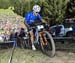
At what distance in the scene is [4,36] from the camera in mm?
10273

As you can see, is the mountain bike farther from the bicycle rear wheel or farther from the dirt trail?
the dirt trail

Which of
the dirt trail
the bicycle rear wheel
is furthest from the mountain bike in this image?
the dirt trail

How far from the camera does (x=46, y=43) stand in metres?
9.41

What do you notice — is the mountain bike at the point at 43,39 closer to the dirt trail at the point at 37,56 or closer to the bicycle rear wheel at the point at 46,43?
the bicycle rear wheel at the point at 46,43

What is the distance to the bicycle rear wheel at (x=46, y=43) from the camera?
921cm

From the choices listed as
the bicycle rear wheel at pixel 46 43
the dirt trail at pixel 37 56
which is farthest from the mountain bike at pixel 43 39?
the dirt trail at pixel 37 56

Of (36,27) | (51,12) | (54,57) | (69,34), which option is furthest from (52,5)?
(54,57)

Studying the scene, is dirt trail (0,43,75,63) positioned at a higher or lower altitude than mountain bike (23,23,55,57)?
lower

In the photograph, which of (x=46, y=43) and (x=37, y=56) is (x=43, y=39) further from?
(x=37, y=56)

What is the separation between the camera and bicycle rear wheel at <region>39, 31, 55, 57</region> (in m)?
9.21

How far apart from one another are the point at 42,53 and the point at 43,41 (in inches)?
15.6

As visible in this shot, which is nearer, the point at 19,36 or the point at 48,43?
the point at 48,43

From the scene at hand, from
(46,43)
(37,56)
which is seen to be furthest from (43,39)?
(37,56)

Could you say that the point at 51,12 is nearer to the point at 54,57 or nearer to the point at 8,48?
the point at 8,48
